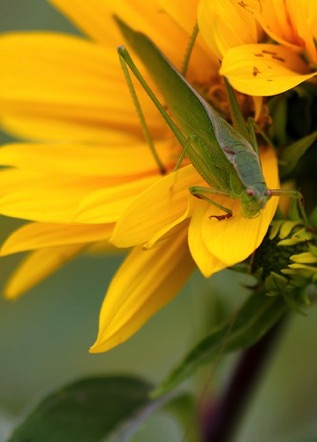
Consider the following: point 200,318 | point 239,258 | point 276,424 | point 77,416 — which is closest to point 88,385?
point 77,416

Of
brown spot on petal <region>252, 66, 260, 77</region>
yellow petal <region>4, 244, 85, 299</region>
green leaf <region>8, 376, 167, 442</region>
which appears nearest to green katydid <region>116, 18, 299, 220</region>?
brown spot on petal <region>252, 66, 260, 77</region>

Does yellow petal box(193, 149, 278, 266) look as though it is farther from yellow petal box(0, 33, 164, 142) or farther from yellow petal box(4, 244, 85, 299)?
yellow petal box(0, 33, 164, 142)

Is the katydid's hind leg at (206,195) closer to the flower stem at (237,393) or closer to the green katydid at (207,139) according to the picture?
the green katydid at (207,139)

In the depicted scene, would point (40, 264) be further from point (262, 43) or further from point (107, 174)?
point (262, 43)

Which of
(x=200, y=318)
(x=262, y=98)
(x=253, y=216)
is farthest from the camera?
(x=200, y=318)

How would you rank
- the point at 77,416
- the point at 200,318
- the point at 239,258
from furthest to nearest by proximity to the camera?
the point at 200,318 < the point at 77,416 < the point at 239,258

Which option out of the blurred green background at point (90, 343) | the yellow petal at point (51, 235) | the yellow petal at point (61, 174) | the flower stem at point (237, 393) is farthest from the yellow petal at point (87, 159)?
the blurred green background at point (90, 343)

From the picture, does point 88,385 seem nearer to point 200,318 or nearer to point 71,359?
point 200,318
